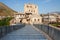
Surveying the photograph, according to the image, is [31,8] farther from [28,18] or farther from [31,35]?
[31,35]

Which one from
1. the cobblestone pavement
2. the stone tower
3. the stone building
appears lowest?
the cobblestone pavement

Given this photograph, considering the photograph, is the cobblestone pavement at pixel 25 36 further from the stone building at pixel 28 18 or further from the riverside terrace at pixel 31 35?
the stone building at pixel 28 18

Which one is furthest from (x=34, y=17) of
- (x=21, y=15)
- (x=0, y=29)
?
(x=0, y=29)

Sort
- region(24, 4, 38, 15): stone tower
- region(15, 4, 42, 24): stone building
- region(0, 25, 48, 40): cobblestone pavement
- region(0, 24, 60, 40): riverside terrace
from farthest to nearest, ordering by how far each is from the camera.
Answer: region(24, 4, 38, 15): stone tower < region(15, 4, 42, 24): stone building < region(0, 25, 48, 40): cobblestone pavement < region(0, 24, 60, 40): riverside terrace

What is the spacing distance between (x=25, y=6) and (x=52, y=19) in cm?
2288

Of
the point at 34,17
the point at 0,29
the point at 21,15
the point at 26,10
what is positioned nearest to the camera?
the point at 0,29

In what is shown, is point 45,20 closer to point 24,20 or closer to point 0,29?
point 24,20

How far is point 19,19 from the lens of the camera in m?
122

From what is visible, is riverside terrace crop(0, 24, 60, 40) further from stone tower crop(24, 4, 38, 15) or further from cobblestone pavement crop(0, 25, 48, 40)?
stone tower crop(24, 4, 38, 15)

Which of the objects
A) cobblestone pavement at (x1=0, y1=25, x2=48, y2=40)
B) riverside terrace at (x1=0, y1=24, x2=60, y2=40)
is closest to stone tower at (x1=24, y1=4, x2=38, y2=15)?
riverside terrace at (x1=0, y1=24, x2=60, y2=40)

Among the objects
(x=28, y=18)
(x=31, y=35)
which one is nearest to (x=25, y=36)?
(x=31, y=35)

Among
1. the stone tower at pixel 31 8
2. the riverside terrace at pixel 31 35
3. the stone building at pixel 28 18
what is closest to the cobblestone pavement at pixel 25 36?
the riverside terrace at pixel 31 35

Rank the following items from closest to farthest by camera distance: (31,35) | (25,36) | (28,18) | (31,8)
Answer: (25,36) < (31,35) < (28,18) < (31,8)

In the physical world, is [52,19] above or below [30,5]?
below
